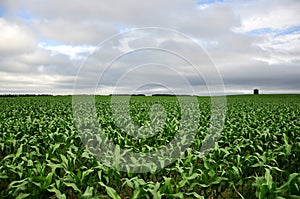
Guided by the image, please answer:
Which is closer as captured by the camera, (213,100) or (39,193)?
(39,193)

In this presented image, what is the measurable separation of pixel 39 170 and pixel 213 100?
86.7 ft

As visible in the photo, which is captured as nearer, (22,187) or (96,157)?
(22,187)

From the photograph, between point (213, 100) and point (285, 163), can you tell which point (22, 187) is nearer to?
point (285, 163)

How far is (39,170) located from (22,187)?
0.61 metres

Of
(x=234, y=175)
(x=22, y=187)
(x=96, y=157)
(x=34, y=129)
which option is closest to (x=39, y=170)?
(x=22, y=187)

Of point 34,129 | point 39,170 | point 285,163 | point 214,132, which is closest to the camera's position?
point 39,170

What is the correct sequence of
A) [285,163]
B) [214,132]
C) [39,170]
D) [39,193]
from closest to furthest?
[39,193], [39,170], [285,163], [214,132]

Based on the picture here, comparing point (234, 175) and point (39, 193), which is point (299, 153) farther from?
point (39, 193)

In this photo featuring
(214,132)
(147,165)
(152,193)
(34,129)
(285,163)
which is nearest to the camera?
(152,193)

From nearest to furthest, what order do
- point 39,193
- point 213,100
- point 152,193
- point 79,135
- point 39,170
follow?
point 152,193 → point 39,193 → point 39,170 → point 79,135 → point 213,100

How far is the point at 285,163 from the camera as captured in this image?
5.95 m

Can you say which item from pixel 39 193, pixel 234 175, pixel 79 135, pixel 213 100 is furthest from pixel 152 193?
pixel 213 100

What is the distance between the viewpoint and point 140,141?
8406mm

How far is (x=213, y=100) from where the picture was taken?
29719mm
